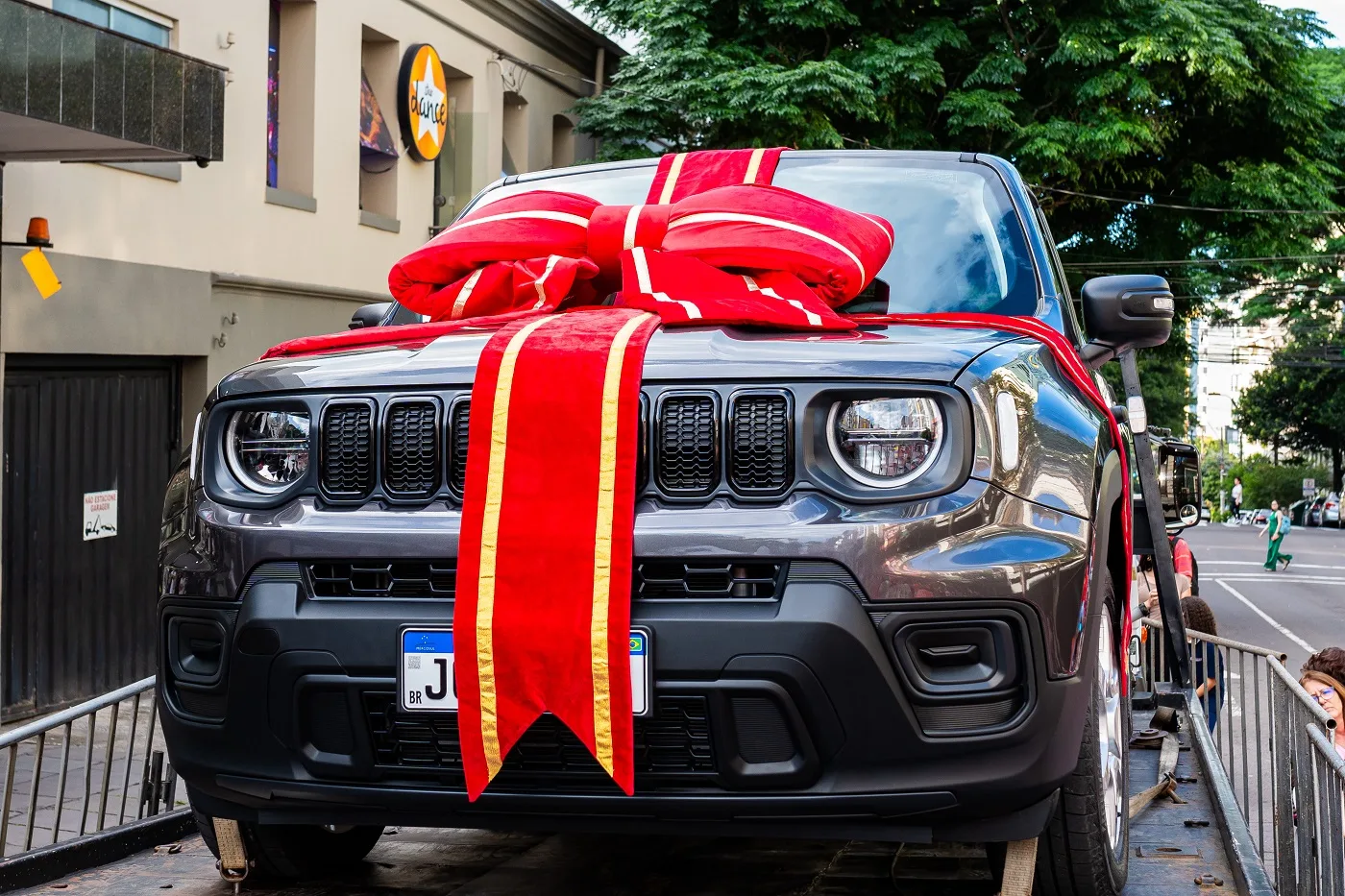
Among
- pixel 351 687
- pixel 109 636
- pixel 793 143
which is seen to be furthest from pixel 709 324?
pixel 793 143

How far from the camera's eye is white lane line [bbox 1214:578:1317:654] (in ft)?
70.5

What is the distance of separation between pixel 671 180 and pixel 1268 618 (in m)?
22.9

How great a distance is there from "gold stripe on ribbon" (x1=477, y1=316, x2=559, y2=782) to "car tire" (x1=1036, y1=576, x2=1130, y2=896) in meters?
1.17

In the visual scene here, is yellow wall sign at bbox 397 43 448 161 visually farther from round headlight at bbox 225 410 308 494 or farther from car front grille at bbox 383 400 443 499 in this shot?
car front grille at bbox 383 400 443 499

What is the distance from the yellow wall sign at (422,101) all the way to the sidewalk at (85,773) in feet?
39.7

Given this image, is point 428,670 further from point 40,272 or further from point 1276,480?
point 1276,480

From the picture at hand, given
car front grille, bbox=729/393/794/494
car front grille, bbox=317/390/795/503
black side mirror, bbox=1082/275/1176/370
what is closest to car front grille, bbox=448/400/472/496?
car front grille, bbox=317/390/795/503

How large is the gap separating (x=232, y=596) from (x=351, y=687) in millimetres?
324

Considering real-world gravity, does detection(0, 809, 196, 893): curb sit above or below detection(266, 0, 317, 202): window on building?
below

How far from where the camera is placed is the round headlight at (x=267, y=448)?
3.27 m

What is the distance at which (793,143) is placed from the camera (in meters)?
20.3

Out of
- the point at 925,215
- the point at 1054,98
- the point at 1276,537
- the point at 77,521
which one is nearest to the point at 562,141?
the point at 1054,98

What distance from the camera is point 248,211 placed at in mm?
14047

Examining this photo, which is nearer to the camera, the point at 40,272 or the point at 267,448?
the point at 267,448
